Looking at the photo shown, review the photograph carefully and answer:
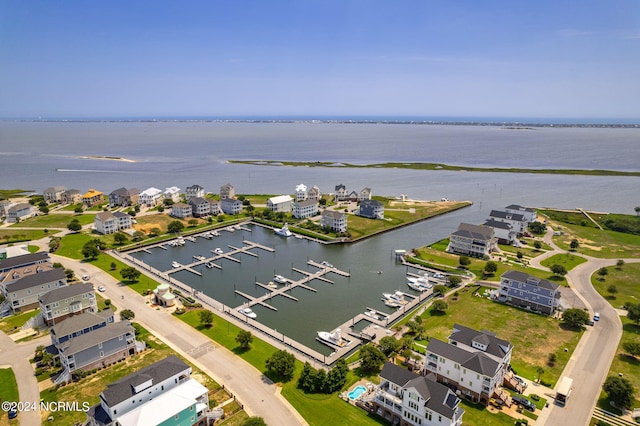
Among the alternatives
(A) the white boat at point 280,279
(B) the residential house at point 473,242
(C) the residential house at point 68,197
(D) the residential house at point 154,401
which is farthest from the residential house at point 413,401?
(C) the residential house at point 68,197

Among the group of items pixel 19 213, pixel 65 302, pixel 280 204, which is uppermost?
pixel 280 204

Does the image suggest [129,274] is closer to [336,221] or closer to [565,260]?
[336,221]

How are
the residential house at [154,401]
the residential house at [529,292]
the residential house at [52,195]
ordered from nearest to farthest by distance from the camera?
the residential house at [154,401]
the residential house at [529,292]
the residential house at [52,195]

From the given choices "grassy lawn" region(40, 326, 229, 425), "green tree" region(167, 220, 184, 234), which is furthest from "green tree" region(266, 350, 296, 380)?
"green tree" region(167, 220, 184, 234)

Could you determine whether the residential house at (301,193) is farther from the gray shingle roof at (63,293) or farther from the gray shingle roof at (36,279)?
the gray shingle roof at (63,293)

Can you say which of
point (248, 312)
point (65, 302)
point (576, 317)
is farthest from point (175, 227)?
point (576, 317)

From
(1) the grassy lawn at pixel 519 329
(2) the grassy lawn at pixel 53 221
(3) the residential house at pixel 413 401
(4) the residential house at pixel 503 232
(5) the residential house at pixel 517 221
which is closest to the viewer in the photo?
(3) the residential house at pixel 413 401
